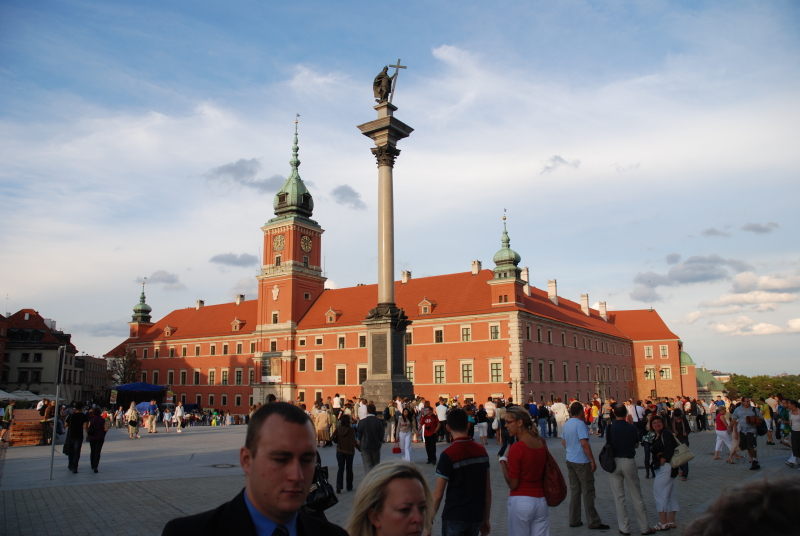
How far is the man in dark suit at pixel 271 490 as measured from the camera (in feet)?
7.20

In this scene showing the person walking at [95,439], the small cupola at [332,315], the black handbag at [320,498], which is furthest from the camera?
the small cupola at [332,315]

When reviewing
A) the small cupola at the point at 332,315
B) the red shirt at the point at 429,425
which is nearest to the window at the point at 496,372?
the small cupola at the point at 332,315

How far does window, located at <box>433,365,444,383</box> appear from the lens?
5078 centimetres

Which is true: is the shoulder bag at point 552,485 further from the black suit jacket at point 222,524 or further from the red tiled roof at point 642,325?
the red tiled roof at point 642,325

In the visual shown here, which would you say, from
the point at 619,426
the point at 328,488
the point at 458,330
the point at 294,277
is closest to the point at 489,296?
the point at 458,330

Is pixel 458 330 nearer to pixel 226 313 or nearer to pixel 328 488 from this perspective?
pixel 226 313

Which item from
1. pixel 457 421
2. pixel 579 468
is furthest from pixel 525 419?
pixel 579 468

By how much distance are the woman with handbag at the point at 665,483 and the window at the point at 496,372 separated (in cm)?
3949

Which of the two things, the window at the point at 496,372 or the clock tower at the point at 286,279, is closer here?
the window at the point at 496,372

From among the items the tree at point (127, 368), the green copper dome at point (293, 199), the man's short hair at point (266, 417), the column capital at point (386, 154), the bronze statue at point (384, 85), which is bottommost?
the man's short hair at point (266, 417)

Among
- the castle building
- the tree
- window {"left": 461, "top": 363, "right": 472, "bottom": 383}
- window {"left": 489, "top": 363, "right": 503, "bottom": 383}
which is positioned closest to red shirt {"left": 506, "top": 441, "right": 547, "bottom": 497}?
the castle building

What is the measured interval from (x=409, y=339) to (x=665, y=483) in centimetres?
4498

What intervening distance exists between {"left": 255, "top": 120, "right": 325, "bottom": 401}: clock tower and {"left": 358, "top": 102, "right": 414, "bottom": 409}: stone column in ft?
130

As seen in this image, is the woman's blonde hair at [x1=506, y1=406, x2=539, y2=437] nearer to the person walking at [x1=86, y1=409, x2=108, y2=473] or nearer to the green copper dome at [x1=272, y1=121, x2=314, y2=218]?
the person walking at [x1=86, y1=409, x2=108, y2=473]
